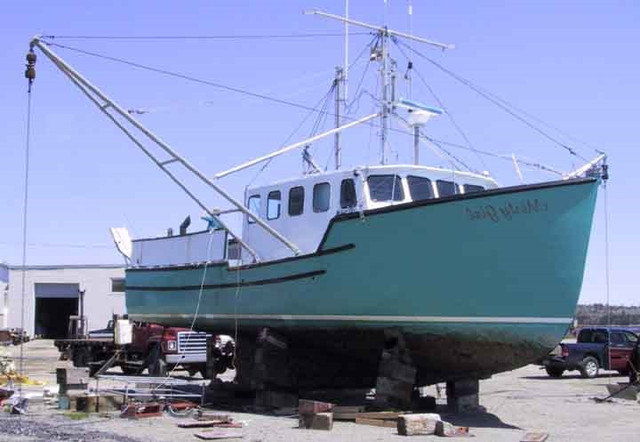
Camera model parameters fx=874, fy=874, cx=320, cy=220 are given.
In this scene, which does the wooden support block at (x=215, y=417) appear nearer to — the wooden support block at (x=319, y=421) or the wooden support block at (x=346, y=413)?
the wooden support block at (x=319, y=421)

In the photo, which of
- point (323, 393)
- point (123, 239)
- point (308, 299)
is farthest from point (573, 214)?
point (123, 239)

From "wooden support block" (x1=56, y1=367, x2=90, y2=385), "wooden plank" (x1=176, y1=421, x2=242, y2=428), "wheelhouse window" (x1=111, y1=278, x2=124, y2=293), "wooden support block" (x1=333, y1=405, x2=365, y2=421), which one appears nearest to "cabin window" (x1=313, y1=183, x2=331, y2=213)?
"wooden support block" (x1=333, y1=405, x2=365, y2=421)

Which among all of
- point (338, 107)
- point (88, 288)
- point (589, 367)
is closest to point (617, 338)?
point (589, 367)

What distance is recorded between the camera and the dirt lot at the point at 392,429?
38.0 ft

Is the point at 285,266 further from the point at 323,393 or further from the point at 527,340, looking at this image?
the point at 527,340

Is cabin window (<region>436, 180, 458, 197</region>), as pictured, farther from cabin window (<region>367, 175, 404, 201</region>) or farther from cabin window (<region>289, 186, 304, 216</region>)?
cabin window (<region>289, 186, 304, 216</region>)

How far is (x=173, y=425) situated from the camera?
41.7 ft

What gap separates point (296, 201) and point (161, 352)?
8.93m

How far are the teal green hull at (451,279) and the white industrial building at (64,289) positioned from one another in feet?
120

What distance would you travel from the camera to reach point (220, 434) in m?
11.7

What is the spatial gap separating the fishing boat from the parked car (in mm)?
10045

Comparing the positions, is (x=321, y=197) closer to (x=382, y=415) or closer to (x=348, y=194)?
(x=348, y=194)

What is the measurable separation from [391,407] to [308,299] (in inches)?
89.7

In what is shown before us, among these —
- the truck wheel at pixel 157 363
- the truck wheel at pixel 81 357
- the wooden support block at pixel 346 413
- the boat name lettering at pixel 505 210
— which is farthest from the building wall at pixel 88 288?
the boat name lettering at pixel 505 210
